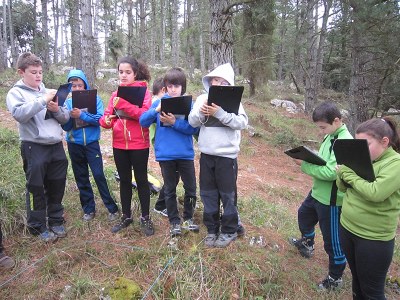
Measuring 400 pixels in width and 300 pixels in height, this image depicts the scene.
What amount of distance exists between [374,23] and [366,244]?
6340mm

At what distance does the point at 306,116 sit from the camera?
587 inches

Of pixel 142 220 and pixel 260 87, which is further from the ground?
pixel 260 87

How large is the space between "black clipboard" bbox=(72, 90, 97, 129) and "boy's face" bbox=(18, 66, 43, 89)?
0.37 metres

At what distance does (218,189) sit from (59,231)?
1.81m

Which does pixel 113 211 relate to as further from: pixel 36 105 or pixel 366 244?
pixel 366 244

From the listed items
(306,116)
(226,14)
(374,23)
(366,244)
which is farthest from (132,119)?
(306,116)

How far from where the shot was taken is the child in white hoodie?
3045 mm

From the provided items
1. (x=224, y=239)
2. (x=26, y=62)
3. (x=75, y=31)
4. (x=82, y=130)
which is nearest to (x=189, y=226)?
(x=224, y=239)

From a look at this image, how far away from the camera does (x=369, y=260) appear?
2.39 m

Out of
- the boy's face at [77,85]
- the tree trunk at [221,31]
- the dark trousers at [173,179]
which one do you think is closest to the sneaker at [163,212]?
the dark trousers at [173,179]

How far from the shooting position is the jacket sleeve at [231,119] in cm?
295

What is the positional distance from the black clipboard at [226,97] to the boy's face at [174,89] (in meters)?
0.45

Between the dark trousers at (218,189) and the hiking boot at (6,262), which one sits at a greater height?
the dark trousers at (218,189)

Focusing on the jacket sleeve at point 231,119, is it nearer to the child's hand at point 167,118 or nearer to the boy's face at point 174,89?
the child's hand at point 167,118
